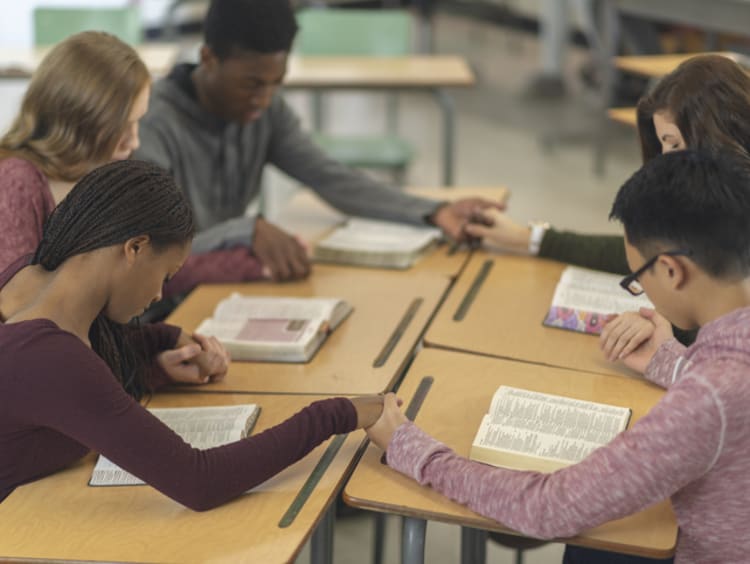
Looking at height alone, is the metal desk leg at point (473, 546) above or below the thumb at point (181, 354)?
below

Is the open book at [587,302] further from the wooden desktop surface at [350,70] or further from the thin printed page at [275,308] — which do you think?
the wooden desktop surface at [350,70]

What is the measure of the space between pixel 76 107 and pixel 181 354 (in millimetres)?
495

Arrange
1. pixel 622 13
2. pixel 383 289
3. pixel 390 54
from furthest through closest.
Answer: pixel 622 13, pixel 390 54, pixel 383 289

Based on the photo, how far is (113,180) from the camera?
1.44 m

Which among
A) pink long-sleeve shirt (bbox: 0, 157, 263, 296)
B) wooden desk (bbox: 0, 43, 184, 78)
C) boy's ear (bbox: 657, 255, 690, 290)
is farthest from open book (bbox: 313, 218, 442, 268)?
wooden desk (bbox: 0, 43, 184, 78)

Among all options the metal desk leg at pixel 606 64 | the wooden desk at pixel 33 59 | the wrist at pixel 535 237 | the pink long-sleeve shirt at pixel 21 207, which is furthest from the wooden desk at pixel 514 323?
the metal desk leg at pixel 606 64

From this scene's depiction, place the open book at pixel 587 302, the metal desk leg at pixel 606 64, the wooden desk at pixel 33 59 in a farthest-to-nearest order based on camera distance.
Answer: the metal desk leg at pixel 606 64 < the wooden desk at pixel 33 59 < the open book at pixel 587 302

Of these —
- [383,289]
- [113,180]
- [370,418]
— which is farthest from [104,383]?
[383,289]

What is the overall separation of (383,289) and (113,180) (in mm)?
917

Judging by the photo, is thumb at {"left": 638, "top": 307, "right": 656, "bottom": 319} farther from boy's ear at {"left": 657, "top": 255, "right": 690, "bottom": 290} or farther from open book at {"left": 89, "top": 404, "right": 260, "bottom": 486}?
open book at {"left": 89, "top": 404, "right": 260, "bottom": 486}

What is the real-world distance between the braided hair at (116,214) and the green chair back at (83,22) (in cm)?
326

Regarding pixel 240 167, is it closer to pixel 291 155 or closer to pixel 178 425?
pixel 291 155

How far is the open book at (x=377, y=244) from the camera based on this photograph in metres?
2.42

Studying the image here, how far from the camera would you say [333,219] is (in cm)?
279
